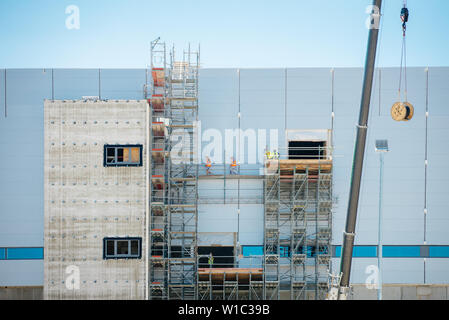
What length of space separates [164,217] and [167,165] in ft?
9.36

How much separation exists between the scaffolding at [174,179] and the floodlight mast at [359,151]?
7.69 meters

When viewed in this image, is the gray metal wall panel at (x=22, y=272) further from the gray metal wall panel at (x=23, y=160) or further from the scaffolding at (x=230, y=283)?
the scaffolding at (x=230, y=283)

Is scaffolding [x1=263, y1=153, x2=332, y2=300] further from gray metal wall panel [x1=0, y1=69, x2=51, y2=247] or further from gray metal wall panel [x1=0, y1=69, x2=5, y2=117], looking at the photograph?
gray metal wall panel [x1=0, y1=69, x2=5, y2=117]

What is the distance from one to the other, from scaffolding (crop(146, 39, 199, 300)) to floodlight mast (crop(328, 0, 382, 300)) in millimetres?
7693

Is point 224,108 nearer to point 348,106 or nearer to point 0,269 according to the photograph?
point 348,106

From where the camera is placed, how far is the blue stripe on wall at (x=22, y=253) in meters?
20.1

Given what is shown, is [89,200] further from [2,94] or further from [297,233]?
[297,233]

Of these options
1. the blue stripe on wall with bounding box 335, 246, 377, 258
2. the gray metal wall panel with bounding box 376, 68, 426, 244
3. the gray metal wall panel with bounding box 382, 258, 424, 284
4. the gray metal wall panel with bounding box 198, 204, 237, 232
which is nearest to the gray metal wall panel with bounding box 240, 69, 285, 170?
the gray metal wall panel with bounding box 198, 204, 237, 232

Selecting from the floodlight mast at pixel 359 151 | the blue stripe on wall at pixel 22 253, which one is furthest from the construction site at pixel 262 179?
the floodlight mast at pixel 359 151

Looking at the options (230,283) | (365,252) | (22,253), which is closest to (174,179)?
(230,283)

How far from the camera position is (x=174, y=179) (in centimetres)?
1880

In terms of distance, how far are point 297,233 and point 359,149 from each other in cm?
733

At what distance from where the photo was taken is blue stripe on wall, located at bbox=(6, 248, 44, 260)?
65.9 ft

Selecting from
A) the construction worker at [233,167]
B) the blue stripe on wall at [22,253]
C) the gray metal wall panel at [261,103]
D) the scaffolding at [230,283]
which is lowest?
the scaffolding at [230,283]
